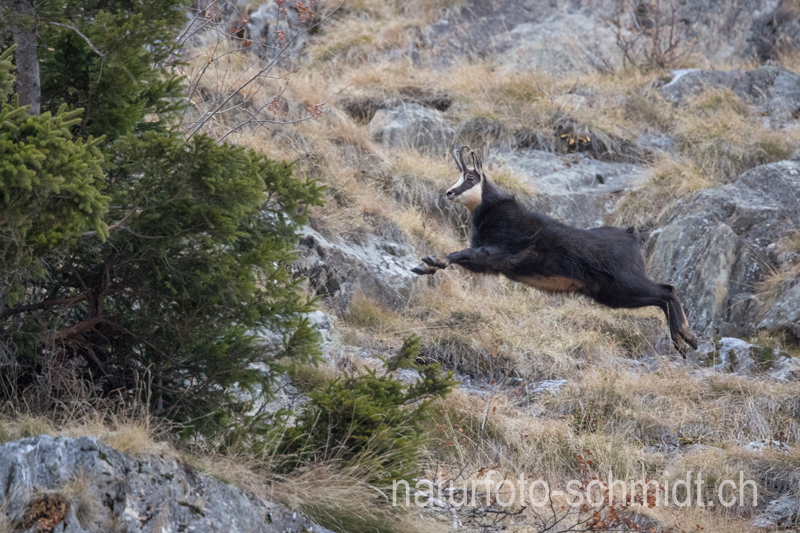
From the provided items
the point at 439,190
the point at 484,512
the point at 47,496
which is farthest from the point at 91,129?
the point at 439,190

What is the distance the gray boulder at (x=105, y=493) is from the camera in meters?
2.85

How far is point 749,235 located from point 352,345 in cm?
496

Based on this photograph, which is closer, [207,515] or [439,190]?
[207,515]

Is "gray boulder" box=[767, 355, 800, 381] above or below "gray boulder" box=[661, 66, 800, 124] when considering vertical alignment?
below

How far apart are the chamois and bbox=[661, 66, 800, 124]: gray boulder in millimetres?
7688

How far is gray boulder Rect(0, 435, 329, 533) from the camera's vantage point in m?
2.85

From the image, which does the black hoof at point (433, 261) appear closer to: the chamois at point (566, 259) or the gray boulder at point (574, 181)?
the chamois at point (566, 259)

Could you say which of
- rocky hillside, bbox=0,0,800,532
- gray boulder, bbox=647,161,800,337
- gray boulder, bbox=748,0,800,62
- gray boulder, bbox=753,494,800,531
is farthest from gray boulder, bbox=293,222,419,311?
gray boulder, bbox=748,0,800,62

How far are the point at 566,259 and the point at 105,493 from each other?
12.2ft

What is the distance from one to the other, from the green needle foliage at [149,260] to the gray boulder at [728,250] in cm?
599

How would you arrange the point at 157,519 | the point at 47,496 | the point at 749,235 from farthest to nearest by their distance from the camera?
the point at 749,235
the point at 157,519
the point at 47,496

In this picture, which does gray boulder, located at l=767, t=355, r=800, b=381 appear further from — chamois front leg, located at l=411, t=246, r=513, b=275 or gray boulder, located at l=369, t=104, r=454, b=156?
gray boulder, located at l=369, t=104, r=454, b=156

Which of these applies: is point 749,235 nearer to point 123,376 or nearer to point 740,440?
point 740,440

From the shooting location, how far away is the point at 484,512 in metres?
4.42
